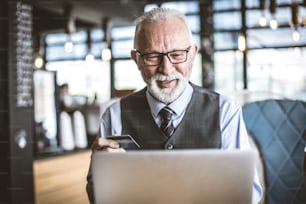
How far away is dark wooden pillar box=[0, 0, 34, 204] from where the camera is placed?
2.26 meters

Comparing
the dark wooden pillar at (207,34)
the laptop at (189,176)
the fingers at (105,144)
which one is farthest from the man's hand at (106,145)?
the dark wooden pillar at (207,34)

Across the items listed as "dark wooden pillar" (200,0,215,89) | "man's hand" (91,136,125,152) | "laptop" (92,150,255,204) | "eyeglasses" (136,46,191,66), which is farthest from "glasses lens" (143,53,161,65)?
"dark wooden pillar" (200,0,215,89)

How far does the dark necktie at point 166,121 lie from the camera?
0.81 m

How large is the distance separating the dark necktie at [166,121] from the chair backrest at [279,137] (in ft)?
0.75

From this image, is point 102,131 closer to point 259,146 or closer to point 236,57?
point 259,146

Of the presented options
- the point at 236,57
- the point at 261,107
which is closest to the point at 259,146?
the point at 261,107

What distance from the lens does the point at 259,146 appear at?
3.21 feet

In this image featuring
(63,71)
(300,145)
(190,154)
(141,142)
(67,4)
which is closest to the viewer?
(190,154)

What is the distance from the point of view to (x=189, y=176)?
0.47m

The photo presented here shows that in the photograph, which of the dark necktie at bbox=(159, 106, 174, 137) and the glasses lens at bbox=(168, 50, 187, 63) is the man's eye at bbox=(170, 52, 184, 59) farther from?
the dark necktie at bbox=(159, 106, 174, 137)

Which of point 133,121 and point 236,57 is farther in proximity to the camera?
point 236,57

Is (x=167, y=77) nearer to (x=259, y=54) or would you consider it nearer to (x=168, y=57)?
(x=168, y=57)

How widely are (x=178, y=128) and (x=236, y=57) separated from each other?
1.85 meters

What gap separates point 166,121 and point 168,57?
130 mm
